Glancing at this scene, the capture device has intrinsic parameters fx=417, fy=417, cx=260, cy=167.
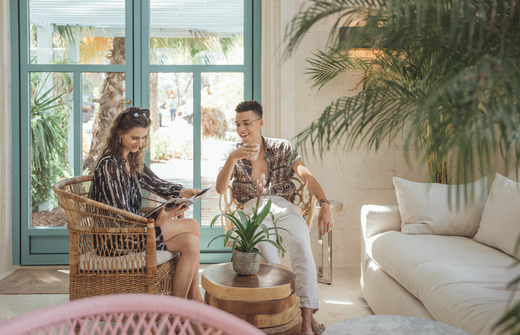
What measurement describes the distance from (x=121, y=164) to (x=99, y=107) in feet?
5.15

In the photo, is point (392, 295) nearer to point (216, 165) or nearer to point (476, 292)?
point (476, 292)

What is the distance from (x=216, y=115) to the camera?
354 cm

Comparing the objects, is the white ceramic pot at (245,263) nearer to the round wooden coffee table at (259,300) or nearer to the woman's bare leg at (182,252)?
the round wooden coffee table at (259,300)

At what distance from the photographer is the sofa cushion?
58.4 inches

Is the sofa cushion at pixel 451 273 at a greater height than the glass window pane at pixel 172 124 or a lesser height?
lesser

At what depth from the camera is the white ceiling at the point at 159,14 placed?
3463 millimetres

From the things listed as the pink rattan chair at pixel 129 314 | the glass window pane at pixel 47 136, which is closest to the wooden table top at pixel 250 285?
the pink rattan chair at pixel 129 314

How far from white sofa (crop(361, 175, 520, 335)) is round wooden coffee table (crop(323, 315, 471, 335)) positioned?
204 mm

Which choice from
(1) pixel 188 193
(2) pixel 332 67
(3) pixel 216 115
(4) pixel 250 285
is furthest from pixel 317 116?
(4) pixel 250 285

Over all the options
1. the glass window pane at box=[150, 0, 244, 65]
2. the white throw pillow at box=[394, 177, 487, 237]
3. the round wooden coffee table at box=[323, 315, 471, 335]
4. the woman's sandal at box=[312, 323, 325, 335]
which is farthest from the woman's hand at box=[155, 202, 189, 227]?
the glass window pane at box=[150, 0, 244, 65]

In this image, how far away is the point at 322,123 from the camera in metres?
0.88

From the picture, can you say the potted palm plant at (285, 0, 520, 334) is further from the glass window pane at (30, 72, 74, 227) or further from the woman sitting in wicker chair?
the glass window pane at (30, 72, 74, 227)

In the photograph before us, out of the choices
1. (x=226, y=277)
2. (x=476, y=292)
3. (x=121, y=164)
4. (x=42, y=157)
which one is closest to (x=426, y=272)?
(x=476, y=292)

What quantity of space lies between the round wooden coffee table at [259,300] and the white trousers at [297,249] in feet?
1.15
